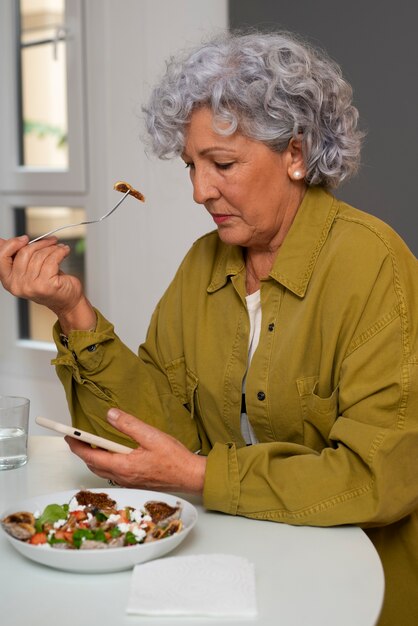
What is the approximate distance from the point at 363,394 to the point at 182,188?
1.82 metres

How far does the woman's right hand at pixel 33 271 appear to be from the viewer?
1592 mm

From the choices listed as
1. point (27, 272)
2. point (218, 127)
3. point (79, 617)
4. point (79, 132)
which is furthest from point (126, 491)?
point (79, 132)

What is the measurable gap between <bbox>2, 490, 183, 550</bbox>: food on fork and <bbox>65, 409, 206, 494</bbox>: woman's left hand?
66 mm

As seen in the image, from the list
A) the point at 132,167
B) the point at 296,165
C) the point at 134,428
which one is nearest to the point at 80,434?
the point at 134,428

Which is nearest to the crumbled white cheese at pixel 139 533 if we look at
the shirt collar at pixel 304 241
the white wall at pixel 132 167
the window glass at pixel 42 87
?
the shirt collar at pixel 304 241

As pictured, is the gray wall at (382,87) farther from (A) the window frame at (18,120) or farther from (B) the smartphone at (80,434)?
(B) the smartphone at (80,434)

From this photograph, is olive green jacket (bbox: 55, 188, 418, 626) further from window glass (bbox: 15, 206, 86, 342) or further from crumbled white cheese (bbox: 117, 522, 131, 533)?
window glass (bbox: 15, 206, 86, 342)

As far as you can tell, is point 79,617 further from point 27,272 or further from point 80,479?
point 27,272

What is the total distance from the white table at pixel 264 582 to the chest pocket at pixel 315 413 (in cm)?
26

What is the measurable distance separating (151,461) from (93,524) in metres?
0.17

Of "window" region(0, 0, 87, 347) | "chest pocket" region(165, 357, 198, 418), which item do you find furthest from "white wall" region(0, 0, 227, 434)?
"chest pocket" region(165, 357, 198, 418)

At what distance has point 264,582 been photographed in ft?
3.73

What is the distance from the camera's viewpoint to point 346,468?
1.39m

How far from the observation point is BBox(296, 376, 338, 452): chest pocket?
5.10 feet
